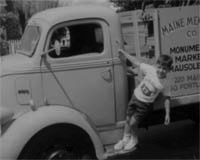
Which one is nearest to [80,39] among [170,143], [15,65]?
[15,65]

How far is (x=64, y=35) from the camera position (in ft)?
16.1

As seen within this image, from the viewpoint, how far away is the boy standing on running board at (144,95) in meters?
4.76

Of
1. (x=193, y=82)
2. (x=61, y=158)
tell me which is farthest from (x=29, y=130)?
(x=193, y=82)

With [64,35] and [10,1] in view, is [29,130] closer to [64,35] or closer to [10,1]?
[64,35]

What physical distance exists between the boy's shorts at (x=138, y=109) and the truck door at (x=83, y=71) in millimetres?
217

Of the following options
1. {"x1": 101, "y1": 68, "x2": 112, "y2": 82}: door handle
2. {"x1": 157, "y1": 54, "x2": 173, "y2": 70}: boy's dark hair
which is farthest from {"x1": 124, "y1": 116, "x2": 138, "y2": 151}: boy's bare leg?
{"x1": 157, "y1": 54, "x2": 173, "y2": 70}: boy's dark hair

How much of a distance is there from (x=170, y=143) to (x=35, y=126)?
2.86m

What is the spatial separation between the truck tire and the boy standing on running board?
48cm

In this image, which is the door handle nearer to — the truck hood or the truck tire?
the truck tire

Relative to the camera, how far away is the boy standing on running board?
476 cm

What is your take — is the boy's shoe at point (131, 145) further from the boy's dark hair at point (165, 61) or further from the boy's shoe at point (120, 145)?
the boy's dark hair at point (165, 61)

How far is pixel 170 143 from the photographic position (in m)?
6.50

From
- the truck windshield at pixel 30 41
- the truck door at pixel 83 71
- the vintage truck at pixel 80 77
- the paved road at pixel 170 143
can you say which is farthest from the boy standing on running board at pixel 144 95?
the paved road at pixel 170 143

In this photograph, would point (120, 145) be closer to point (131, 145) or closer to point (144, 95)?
point (131, 145)
